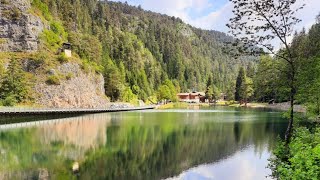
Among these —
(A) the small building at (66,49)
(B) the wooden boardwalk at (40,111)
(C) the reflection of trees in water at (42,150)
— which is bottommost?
(C) the reflection of trees in water at (42,150)

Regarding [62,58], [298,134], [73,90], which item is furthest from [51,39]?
[298,134]

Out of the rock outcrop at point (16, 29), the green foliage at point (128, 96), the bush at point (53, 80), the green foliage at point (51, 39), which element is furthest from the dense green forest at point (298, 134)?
the green foliage at point (128, 96)

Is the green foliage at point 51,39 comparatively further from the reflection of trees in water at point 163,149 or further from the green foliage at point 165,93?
the green foliage at point 165,93

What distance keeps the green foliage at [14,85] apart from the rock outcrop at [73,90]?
371 cm

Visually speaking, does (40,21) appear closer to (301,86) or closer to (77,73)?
(77,73)

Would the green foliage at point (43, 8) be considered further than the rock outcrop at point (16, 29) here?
Yes

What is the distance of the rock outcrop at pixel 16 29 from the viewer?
3425 inches

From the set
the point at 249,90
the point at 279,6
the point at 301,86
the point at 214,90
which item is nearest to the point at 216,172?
the point at 301,86

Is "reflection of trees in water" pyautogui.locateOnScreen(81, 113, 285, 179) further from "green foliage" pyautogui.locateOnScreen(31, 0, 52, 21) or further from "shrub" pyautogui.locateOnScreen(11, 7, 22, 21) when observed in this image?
"green foliage" pyautogui.locateOnScreen(31, 0, 52, 21)

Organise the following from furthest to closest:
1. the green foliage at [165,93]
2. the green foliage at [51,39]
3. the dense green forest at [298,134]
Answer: the green foliage at [165,93] < the green foliage at [51,39] < the dense green forest at [298,134]

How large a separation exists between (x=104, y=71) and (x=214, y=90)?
7458cm

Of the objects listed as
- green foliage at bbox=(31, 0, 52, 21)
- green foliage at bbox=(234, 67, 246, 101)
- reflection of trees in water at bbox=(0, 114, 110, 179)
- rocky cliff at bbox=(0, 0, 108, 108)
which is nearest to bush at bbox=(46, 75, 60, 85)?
rocky cliff at bbox=(0, 0, 108, 108)

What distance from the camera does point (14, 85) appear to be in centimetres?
7381

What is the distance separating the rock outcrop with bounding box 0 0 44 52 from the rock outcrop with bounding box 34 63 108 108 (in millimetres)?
10305
